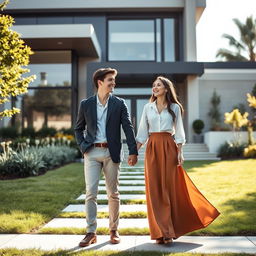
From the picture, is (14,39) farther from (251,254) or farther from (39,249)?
(251,254)

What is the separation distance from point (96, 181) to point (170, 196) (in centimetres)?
77

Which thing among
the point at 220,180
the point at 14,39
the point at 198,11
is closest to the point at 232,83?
the point at 198,11

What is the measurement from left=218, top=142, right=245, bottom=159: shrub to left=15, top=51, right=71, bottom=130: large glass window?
23.1 ft

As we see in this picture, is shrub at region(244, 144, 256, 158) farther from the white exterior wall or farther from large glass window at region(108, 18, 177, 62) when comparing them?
large glass window at region(108, 18, 177, 62)

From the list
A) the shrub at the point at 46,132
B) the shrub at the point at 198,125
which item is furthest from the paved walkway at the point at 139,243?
the shrub at the point at 198,125

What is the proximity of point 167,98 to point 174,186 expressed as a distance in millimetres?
940

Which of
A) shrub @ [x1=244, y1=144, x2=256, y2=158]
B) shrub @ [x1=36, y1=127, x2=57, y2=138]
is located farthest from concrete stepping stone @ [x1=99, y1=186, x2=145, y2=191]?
shrub @ [x1=36, y1=127, x2=57, y2=138]

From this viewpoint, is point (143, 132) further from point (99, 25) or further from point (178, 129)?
point (99, 25)

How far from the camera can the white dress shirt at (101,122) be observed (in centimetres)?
370

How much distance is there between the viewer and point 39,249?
3.36 m

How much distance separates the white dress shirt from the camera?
370cm

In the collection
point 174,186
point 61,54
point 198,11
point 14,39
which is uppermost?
point 198,11

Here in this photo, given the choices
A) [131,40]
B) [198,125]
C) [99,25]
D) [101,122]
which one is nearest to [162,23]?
[131,40]

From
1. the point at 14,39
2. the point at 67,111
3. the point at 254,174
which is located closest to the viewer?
the point at 14,39
